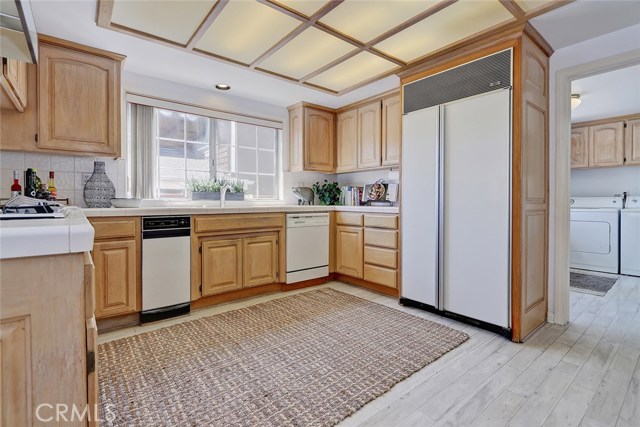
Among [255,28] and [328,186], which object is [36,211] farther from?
[328,186]

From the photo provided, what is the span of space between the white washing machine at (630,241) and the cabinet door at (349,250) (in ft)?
12.1

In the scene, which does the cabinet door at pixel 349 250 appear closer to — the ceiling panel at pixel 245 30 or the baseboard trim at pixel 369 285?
the baseboard trim at pixel 369 285

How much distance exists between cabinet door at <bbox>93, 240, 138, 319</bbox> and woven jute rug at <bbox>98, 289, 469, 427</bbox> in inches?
11.4

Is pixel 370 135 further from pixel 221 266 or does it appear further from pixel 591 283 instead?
pixel 591 283

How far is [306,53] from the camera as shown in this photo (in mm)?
2602

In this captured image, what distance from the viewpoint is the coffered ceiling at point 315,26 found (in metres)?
1.95

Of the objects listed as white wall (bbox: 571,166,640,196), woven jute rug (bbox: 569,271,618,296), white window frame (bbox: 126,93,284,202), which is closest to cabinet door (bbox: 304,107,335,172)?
white window frame (bbox: 126,93,284,202)

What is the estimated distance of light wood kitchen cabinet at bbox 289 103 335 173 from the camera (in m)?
4.00

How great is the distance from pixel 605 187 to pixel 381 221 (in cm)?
420

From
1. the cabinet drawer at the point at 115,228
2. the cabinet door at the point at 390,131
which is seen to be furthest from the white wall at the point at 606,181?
the cabinet drawer at the point at 115,228

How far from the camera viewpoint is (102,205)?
9.11ft

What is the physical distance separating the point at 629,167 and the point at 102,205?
270 inches

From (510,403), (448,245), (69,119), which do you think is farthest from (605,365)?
(69,119)

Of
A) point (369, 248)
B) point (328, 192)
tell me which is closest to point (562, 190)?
point (369, 248)
